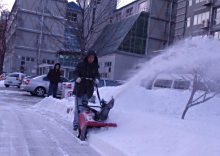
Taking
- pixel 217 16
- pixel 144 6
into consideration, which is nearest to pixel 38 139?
pixel 217 16

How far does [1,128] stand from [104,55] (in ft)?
118

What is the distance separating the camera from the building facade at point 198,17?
30188 mm

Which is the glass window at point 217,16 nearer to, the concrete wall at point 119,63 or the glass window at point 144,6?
the concrete wall at point 119,63

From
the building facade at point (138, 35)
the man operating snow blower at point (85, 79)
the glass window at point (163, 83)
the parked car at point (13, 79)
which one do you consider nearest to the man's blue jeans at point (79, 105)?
the man operating snow blower at point (85, 79)

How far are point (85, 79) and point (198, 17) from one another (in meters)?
29.8

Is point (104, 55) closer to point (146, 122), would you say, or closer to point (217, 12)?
point (217, 12)

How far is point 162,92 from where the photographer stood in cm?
1109

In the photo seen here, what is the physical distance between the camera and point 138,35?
4091 cm

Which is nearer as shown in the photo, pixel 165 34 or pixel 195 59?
pixel 195 59

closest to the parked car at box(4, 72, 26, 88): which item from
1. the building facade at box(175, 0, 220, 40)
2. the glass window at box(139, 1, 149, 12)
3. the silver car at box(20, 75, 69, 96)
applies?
the silver car at box(20, 75, 69, 96)

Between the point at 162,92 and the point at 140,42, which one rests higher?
the point at 140,42

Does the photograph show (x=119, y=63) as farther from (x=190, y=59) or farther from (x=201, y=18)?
(x=190, y=59)

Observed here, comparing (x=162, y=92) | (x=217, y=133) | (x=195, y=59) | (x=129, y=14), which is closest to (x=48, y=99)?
(x=162, y=92)

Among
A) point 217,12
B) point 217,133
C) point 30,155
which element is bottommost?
point 30,155
